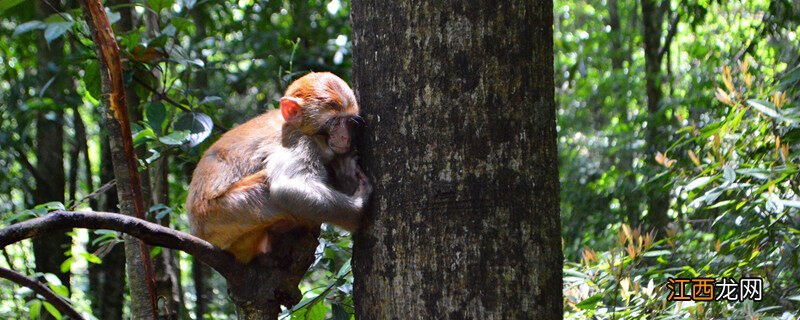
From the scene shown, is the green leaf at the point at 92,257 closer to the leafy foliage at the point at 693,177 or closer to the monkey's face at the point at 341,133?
the monkey's face at the point at 341,133

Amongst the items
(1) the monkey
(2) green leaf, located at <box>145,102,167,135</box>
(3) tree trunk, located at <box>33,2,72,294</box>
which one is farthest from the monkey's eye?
(3) tree trunk, located at <box>33,2,72,294</box>

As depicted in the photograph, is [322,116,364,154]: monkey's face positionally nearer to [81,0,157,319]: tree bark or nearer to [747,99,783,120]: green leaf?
[81,0,157,319]: tree bark

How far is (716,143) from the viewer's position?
3672 millimetres

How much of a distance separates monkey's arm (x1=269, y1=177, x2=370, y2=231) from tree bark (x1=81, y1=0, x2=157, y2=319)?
511mm

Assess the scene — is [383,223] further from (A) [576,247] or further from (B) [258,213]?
(A) [576,247]

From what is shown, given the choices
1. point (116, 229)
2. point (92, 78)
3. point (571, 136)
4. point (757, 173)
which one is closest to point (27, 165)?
point (92, 78)

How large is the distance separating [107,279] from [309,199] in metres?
5.95

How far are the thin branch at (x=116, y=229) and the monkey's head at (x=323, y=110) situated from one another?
0.60 metres

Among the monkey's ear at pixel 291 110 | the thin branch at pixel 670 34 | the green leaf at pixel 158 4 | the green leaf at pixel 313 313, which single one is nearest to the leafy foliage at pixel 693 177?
the thin branch at pixel 670 34

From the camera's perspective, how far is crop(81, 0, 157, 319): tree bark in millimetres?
2604

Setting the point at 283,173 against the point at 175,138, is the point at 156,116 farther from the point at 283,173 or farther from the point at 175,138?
the point at 283,173

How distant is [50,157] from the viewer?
309 inches

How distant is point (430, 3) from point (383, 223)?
2.25ft

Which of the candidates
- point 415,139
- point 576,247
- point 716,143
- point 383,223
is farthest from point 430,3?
point 576,247
